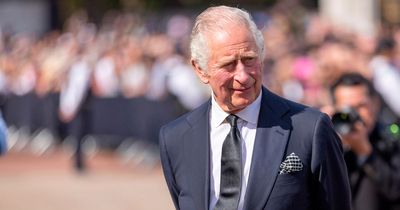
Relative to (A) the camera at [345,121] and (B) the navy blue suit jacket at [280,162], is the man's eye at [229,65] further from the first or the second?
(A) the camera at [345,121]

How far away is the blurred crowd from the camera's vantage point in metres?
12.2

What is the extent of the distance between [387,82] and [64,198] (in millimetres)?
4527

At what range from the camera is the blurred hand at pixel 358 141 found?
5938 mm

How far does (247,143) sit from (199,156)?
194 millimetres

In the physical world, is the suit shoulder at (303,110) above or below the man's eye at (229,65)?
below

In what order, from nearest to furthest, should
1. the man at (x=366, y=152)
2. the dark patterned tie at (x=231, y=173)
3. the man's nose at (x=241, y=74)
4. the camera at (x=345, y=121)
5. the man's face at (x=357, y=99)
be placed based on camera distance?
the man's nose at (x=241, y=74) → the dark patterned tie at (x=231, y=173) → the camera at (x=345, y=121) → the man at (x=366, y=152) → the man's face at (x=357, y=99)

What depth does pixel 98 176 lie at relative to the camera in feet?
54.7

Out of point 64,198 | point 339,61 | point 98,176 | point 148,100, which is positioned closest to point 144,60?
point 148,100

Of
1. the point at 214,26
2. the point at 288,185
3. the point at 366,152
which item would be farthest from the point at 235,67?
the point at 366,152

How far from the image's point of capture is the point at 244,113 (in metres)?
4.66

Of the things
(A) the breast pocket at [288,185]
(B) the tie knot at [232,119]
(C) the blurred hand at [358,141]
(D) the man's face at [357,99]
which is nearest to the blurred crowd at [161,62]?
(D) the man's face at [357,99]

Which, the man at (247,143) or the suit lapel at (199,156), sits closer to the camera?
the man at (247,143)

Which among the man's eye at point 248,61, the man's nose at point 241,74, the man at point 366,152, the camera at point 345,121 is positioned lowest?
the man at point 366,152

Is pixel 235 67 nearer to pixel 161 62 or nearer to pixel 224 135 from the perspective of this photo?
pixel 224 135
